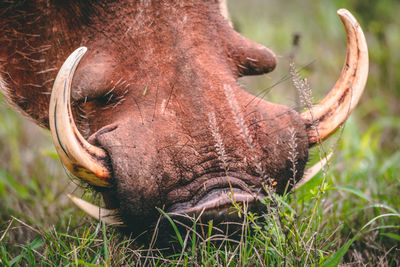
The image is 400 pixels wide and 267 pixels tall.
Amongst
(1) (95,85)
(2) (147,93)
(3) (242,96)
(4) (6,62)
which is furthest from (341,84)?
(4) (6,62)

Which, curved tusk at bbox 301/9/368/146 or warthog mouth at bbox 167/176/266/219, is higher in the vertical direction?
curved tusk at bbox 301/9/368/146

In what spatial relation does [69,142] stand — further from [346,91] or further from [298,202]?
[298,202]

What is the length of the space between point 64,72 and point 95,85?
0.17 m

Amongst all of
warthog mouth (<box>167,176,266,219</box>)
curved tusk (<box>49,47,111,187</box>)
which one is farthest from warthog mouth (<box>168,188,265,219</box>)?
curved tusk (<box>49,47,111,187</box>)

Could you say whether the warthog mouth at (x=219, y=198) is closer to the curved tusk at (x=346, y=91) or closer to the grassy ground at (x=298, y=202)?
the grassy ground at (x=298, y=202)

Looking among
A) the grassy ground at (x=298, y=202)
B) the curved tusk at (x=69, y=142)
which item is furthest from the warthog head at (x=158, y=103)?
the grassy ground at (x=298, y=202)

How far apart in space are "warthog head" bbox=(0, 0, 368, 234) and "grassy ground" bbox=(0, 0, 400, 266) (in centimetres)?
10

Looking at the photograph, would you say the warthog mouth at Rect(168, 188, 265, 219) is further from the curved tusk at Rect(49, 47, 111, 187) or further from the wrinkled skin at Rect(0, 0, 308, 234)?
the curved tusk at Rect(49, 47, 111, 187)

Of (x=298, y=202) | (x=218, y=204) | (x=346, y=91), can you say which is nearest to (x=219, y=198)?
(x=218, y=204)

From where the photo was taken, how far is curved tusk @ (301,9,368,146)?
1345 millimetres

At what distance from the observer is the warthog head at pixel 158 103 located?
111 cm

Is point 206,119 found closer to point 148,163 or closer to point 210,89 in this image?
point 210,89

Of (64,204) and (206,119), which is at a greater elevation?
(206,119)

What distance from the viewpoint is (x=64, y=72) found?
1.09 metres
